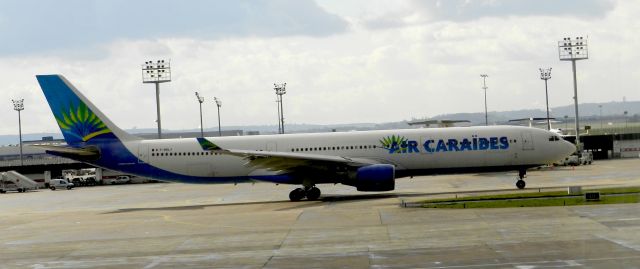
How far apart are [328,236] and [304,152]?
65.9 feet

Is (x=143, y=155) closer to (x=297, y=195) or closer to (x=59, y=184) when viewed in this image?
(x=297, y=195)

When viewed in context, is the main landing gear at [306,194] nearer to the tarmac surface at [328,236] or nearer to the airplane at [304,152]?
the airplane at [304,152]

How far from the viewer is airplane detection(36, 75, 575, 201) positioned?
48.1m

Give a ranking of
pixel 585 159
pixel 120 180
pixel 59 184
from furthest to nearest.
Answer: pixel 120 180, pixel 59 184, pixel 585 159

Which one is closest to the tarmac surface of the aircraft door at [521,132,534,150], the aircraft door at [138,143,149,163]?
the aircraft door at [138,143,149,163]

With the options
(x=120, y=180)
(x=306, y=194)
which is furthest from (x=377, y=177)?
(x=120, y=180)

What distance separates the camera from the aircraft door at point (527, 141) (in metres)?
48.7

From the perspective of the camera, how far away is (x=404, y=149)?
159 feet

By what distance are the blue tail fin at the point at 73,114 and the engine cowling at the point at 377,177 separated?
1569 centimetres

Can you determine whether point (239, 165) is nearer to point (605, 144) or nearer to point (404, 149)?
point (404, 149)

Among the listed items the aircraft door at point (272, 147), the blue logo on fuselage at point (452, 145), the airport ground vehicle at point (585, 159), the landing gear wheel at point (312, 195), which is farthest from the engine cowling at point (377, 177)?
the airport ground vehicle at point (585, 159)

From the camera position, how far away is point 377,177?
45656mm

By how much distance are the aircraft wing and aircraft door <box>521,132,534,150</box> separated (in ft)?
29.3

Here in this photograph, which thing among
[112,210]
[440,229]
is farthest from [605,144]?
[440,229]
